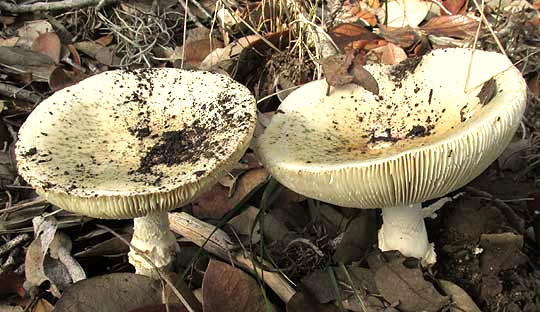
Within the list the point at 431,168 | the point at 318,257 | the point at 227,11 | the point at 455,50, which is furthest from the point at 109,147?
the point at 227,11

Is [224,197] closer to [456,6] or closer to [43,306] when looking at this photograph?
[43,306]

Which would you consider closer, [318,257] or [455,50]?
[455,50]

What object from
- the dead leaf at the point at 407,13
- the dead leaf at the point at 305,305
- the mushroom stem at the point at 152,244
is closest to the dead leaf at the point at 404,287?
the dead leaf at the point at 305,305

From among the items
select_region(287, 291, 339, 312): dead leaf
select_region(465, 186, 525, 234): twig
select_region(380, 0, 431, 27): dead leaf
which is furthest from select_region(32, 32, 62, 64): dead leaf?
select_region(465, 186, 525, 234): twig

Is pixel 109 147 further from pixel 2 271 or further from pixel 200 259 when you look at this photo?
pixel 2 271

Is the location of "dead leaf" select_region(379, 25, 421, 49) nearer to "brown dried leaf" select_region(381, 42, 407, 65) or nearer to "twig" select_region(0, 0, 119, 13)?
"brown dried leaf" select_region(381, 42, 407, 65)
